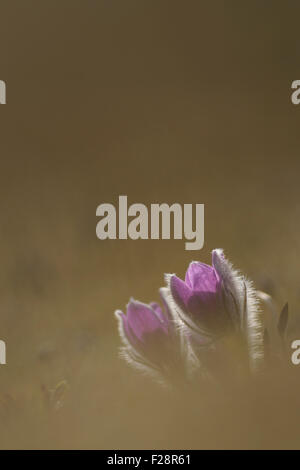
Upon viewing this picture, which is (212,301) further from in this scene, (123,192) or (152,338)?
(123,192)

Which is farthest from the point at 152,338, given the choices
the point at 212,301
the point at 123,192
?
the point at 123,192

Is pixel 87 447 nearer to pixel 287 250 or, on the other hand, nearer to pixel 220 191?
pixel 287 250

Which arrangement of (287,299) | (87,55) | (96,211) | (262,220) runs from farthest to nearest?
(87,55) < (96,211) < (262,220) < (287,299)

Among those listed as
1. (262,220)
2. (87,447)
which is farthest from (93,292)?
(87,447)

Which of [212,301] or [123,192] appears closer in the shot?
[212,301]
